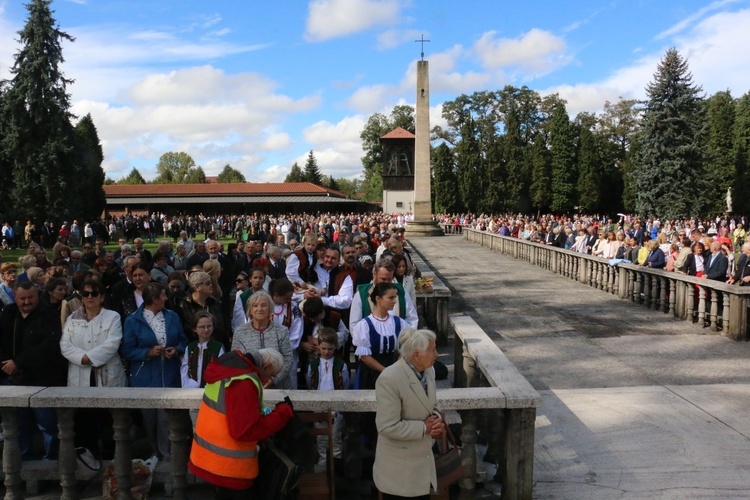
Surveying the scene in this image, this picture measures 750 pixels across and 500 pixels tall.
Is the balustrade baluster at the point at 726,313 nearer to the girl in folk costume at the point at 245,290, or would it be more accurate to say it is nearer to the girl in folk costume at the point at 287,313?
the girl in folk costume at the point at 287,313

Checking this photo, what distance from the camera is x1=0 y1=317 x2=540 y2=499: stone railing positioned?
13.1ft

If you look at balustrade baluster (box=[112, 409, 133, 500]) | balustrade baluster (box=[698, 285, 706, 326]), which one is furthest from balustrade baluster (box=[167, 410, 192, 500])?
balustrade baluster (box=[698, 285, 706, 326])

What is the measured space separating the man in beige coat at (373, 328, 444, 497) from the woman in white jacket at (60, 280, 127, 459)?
260cm

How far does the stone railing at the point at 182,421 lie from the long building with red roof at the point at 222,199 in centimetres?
6193

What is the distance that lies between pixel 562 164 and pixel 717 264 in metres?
58.0

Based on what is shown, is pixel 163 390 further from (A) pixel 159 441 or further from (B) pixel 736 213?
(B) pixel 736 213

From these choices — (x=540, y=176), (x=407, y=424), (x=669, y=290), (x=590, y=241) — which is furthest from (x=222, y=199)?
(x=407, y=424)

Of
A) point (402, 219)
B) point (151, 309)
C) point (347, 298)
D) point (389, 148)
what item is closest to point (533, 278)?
point (347, 298)

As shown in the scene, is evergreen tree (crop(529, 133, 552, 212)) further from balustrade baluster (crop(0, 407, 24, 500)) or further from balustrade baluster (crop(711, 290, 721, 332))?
balustrade baluster (crop(0, 407, 24, 500))

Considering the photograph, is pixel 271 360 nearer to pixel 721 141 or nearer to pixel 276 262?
pixel 276 262

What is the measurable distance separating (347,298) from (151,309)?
2.55 meters

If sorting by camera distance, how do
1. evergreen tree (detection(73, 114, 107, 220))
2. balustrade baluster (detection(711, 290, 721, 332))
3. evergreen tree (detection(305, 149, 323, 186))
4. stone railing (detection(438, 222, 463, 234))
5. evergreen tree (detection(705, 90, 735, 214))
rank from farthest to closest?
evergreen tree (detection(305, 149, 323, 186)) < evergreen tree (detection(705, 90, 735, 214)) < stone railing (detection(438, 222, 463, 234)) < evergreen tree (detection(73, 114, 107, 220)) < balustrade baluster (detection(711, 290, 721, 332))

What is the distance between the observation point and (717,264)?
1113cm

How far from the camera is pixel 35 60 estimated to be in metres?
41.8
